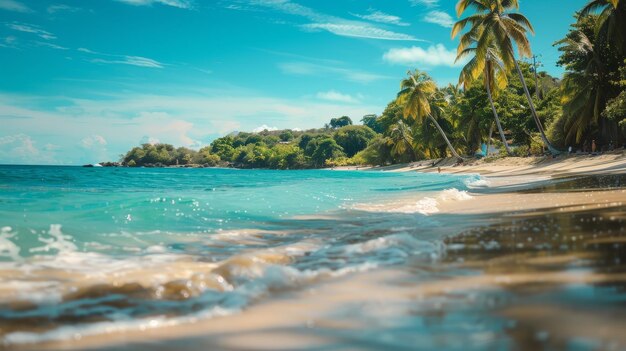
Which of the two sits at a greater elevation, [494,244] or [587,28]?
[587,28]

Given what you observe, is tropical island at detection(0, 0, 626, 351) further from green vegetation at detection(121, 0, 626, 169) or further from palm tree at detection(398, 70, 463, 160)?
palm tree at detection(398, 70, 463, 160)

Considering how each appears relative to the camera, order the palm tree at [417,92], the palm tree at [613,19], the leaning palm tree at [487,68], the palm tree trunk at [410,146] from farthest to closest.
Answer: the palm tree trunk at [410,146], the palm tree at [417,92], the leaning palm tree at [487,68], the palm tree at [613,19]

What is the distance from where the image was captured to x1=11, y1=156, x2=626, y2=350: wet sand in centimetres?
210

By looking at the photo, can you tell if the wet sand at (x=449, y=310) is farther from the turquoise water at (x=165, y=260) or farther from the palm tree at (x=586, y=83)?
the palm tree at (x=586, y=83)

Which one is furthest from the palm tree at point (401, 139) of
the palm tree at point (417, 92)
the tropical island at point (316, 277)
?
the tropical island at point (316, 277)

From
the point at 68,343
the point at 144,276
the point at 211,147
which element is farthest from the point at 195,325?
the point at 211,147

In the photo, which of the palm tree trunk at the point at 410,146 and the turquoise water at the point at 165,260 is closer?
the turquoise water at the point at 165,260

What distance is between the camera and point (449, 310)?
2.53 meters

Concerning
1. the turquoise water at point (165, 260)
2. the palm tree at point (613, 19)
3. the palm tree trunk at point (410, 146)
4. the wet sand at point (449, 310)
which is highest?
the palm tree at point (613, 19)

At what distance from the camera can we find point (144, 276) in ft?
12.7

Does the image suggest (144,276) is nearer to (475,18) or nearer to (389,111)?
(475,18)

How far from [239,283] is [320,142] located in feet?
305

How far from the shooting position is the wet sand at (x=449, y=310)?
210 cm

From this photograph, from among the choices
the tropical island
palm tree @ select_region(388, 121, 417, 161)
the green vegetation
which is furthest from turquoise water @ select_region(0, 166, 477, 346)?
palm tree @ select_region(388, 121, 417, 161)
